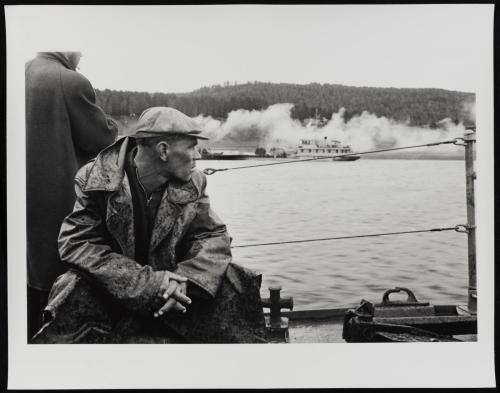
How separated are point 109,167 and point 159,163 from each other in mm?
212

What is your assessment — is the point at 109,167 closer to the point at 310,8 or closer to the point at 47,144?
the point at 47,144

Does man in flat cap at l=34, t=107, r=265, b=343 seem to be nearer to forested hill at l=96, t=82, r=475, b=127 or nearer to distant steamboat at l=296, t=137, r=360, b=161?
forested hill at l=96, t=82, r=475, b=127

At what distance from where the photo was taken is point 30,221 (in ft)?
9.21

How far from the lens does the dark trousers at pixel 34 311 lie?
9.27ft

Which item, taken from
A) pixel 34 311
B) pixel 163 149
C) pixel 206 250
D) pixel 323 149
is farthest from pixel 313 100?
pixel 34 311

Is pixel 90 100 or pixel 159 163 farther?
pixel 90 100

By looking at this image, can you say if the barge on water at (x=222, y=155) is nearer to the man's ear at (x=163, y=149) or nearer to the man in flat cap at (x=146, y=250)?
the man in flat cap at (x=146, y=250)

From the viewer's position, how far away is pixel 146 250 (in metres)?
2.62

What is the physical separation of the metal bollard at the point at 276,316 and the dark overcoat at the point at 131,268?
0.12 m

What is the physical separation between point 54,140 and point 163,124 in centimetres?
56

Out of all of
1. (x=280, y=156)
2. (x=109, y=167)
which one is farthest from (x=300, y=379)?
(x=109, y=167)

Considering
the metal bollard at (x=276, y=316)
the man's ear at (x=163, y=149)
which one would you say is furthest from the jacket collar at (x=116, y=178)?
the metal bollard at (x=276, y=316)

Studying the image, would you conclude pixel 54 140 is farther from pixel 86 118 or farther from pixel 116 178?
pixel 116 178

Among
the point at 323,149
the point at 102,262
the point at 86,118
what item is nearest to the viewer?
the point at 102,262
